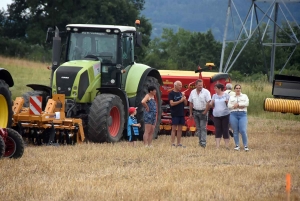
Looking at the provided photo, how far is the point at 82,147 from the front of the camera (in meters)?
15.2

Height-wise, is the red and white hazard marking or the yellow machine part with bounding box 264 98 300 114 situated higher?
the red and white hazard marking

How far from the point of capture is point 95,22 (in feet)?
185

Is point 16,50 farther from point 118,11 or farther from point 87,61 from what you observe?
point 87,61

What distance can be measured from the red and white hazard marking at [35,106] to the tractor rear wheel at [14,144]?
227 centimetres

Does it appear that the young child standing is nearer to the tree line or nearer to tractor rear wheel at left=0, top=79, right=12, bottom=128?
tractor rear wheel at left=0, top=79, right=12, bottom=128

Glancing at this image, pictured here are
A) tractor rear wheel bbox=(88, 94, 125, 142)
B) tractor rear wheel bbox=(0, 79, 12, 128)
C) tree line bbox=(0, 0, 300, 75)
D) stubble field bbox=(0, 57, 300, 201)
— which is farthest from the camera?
tree line bbox=(0, 0, 300, 75)

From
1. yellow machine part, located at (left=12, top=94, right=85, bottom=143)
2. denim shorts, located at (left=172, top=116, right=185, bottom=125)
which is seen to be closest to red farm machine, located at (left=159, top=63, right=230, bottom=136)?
denim shorts, located at (left=172, top=116, right=185, bottom=125)

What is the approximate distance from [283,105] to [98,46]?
6.15 metres

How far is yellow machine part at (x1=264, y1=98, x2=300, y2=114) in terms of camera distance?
2077cm

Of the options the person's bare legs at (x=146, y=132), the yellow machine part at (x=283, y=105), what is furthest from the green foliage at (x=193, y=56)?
→ the person's bare legs at (x=146, y=132)

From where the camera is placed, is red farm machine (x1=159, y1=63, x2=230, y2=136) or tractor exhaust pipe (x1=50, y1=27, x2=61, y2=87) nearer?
tractor exhaust pipe (x1=50, y1=27, x2=61, y2=87)

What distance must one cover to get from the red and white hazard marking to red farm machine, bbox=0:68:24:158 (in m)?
0.78

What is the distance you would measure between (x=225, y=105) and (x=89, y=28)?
3561 mm

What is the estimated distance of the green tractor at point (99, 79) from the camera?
16.2 meters
